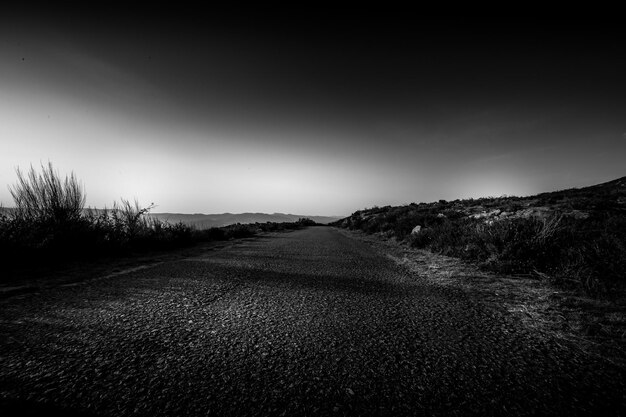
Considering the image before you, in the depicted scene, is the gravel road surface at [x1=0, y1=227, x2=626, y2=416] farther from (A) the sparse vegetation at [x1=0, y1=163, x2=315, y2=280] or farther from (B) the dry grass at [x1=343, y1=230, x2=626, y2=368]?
(A) the sparse vegetation at [x1=0, y1=163, x2=315, y2=280]

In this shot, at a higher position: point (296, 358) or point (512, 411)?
point (296, 358)

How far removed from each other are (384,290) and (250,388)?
2432mm

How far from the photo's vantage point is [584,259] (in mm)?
3791

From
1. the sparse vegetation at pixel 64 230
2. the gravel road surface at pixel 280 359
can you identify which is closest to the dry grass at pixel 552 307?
the gravel road surface at pixel 280 359

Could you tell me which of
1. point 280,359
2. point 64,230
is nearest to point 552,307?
point 280,359

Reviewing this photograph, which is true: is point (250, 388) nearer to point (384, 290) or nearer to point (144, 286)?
point (384, 290)

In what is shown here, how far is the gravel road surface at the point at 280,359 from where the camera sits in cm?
131

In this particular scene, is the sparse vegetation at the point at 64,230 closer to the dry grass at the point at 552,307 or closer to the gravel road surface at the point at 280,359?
the gravel road surface at the point at 280,359

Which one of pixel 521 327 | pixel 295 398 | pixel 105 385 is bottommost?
pixel 521 327

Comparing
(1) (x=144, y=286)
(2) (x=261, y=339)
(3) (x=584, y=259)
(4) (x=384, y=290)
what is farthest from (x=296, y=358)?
(3) (x=584, y=259)

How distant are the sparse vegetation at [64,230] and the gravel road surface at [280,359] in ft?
8.54

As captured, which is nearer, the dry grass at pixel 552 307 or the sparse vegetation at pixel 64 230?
the dry grass at pixel 552 307

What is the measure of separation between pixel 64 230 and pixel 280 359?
256 inches

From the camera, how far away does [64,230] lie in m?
5.55
